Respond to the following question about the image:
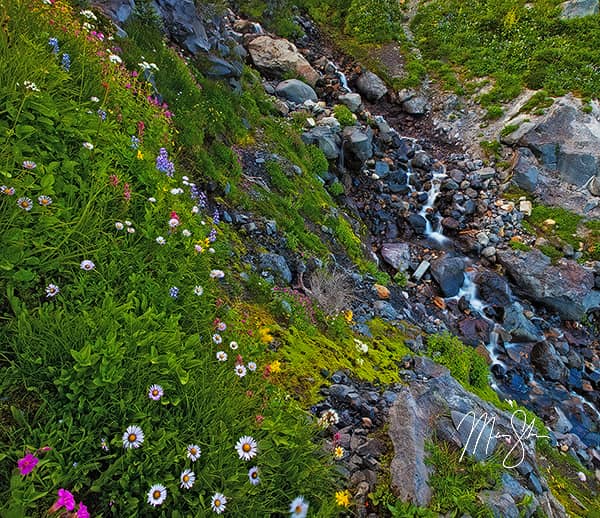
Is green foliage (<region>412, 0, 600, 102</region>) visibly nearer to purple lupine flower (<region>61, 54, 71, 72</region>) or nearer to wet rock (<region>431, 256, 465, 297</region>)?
wet rock (<region>431, 256, 465, 297</region>)

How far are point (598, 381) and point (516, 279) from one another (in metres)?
3.39

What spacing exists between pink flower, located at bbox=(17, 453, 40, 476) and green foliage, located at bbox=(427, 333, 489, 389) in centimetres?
682

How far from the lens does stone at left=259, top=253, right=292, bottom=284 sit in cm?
613

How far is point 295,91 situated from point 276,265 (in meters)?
10.2

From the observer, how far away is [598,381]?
10438 mm

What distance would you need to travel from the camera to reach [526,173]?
48.9 feet

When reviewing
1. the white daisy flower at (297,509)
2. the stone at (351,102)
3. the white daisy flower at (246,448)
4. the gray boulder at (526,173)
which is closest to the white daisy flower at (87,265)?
the white daisy flower at (246,448)

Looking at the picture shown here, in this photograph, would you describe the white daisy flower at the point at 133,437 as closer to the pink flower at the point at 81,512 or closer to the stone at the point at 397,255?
the pink flower at the point at 81,512

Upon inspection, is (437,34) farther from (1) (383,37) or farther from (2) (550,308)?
(2) (550,308)

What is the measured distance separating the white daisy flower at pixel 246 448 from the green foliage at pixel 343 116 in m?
13.0

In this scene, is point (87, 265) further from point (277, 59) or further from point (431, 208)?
point (277, 59)

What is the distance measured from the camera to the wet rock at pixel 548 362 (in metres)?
10.2

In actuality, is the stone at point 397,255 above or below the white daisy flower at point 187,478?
below


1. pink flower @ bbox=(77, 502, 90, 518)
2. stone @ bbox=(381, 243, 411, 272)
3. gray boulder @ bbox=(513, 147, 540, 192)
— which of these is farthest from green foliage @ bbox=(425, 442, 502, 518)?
gray boulder @ bbox=(513, 147, 540, 192)
